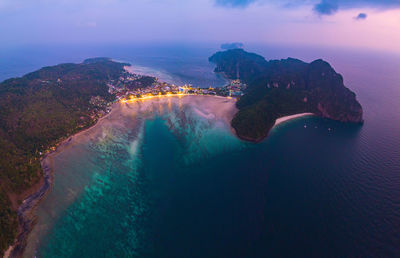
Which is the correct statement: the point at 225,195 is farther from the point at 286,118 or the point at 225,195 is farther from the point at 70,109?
the point at 70,109

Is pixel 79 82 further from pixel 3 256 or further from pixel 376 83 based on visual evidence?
pixel 376 83

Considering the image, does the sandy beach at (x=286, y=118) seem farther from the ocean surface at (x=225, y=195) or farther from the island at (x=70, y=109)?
the ocean surface at (x=225, y=195)

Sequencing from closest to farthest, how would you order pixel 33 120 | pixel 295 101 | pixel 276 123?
pixel 33 120 → pixel 276 123 → pixel 295 101

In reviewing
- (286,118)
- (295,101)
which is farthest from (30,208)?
(295,101)

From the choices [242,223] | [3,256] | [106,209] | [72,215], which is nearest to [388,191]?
[242,223]

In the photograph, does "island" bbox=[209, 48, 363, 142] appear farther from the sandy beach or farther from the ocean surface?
the ocean surface
